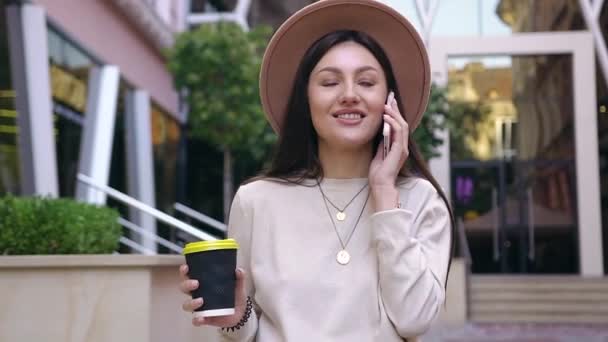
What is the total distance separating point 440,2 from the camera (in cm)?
1897

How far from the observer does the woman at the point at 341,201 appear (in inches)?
77.4

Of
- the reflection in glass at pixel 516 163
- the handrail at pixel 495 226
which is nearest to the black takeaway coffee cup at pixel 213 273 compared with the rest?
the reflection in glass at pixel 516 163

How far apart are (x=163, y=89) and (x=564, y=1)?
29.3 ft

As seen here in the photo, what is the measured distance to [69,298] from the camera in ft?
13.8

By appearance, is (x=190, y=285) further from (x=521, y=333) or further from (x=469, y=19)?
(x=469, y=19)

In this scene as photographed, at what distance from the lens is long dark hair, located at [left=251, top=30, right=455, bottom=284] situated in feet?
7.09

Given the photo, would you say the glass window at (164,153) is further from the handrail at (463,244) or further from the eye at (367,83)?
the eye at (367,83)

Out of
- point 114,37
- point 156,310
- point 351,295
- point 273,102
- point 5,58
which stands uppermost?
point 114,37

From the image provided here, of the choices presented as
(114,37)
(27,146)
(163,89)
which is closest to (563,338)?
(27,146)

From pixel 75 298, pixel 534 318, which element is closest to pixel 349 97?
pixel 75 298

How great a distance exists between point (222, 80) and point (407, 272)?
12587 mm

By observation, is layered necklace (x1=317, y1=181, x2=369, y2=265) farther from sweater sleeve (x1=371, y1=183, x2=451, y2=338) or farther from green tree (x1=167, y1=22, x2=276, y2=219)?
green tree (x1=167, y1=22, x2=276, y2=219)

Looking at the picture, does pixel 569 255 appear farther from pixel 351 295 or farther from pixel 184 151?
pixel 351 295

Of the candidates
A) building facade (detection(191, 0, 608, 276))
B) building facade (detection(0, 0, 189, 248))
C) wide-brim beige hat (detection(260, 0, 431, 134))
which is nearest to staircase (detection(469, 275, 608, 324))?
building facade (detection(191, 0, 608, 276))
